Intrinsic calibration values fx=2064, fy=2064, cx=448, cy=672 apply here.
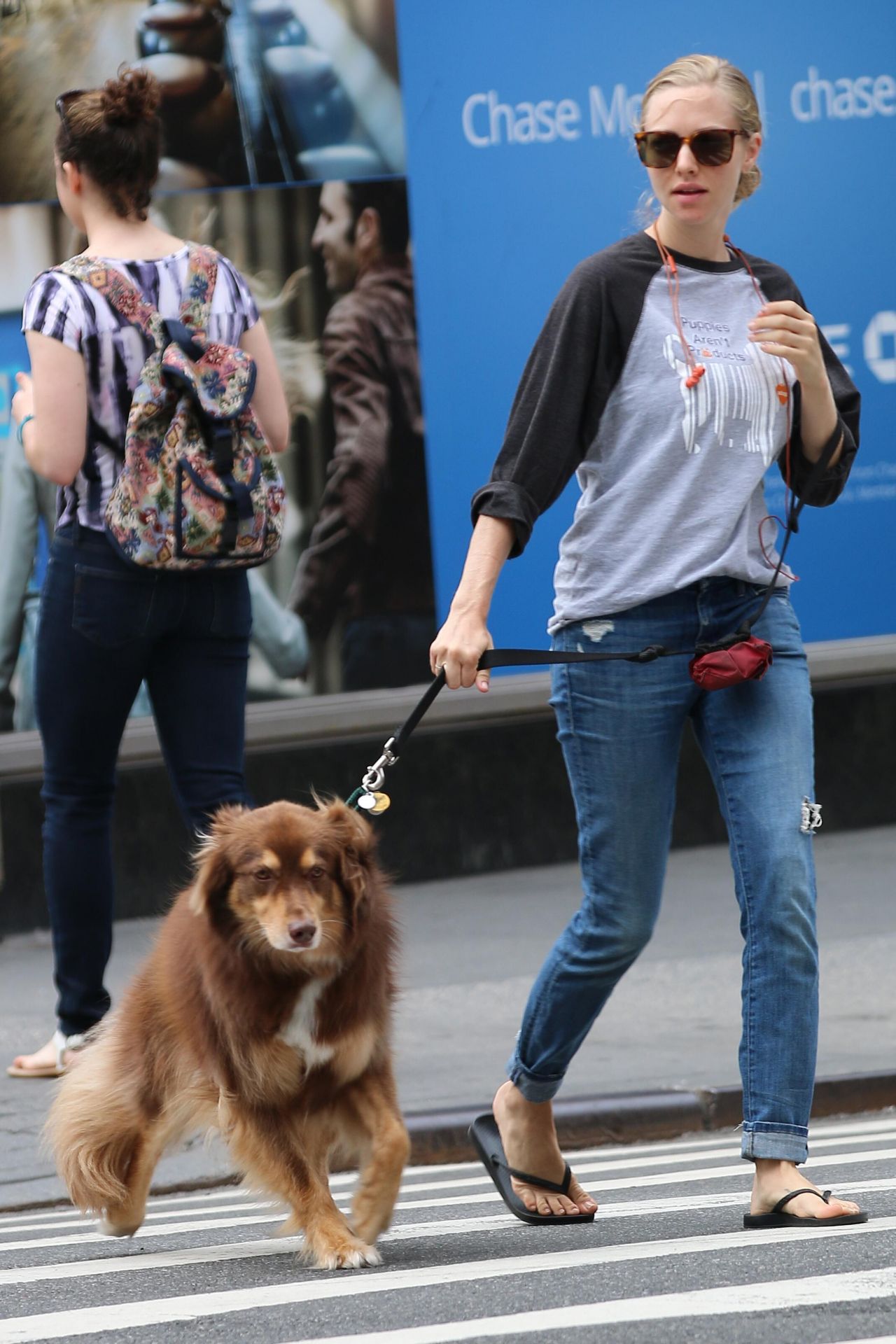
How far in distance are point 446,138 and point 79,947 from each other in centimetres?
468

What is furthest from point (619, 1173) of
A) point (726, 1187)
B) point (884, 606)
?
point (884, 606)

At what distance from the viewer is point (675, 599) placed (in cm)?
397

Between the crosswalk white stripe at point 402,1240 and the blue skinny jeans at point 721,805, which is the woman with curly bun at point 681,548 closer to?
the blue skinny jeans at point 721,805

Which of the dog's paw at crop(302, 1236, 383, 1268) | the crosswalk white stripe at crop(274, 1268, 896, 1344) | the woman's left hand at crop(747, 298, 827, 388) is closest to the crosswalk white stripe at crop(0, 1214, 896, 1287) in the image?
the dog's paw at crop(302, 1236, 383, 1268)

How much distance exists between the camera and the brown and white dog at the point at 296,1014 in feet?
12.2

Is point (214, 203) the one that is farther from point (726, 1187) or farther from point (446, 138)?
point (726, 1187)

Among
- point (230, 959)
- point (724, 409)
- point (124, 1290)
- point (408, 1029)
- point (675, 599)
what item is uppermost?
point (724, 409)

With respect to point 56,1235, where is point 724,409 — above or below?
above

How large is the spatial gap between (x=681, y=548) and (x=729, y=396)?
0.30m

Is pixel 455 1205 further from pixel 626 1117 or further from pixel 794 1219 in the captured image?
pixel 794 1219

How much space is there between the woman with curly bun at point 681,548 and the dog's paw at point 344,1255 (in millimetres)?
679

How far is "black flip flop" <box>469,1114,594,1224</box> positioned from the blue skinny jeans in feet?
1.19

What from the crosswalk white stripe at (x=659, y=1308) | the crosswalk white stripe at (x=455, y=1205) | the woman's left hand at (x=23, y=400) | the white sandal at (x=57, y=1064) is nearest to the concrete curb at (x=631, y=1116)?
the white sandal at (x=57, y=1064)

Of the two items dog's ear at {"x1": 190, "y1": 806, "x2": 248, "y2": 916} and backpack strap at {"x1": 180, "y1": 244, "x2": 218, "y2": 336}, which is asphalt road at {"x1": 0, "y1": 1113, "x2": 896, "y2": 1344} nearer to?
dog's ear at {"x1": 190, "y1": 806, "x2": 248, "y2": 916}
